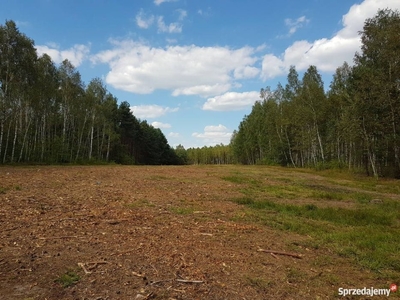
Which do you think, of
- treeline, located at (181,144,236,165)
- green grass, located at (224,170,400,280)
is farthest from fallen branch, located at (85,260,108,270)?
treeline, located at (181,144,236,165)

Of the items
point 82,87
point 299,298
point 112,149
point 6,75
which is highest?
point 82,87

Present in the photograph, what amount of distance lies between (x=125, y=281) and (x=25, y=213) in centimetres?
482

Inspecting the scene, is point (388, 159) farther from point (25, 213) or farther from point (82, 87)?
point (82, 87)

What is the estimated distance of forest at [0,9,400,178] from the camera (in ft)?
80.8

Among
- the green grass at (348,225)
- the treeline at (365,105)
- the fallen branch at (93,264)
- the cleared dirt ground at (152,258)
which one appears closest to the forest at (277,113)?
the treeline at (365,105)

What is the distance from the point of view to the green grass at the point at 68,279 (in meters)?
3.95

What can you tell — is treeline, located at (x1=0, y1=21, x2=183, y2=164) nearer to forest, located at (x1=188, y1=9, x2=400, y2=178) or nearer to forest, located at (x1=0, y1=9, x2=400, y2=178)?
forest, located at (x1=0, y1=9, x2=400, y2=178)

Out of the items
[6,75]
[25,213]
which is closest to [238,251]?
[25,213]

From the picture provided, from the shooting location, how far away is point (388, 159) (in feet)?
95.0

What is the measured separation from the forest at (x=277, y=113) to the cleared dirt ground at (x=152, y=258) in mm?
21763

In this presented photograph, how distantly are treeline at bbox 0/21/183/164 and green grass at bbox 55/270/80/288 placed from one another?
28752 millimetres

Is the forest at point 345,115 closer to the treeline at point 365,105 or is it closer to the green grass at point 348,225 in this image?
the treeline at point 365,105

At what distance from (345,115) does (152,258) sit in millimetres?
28696

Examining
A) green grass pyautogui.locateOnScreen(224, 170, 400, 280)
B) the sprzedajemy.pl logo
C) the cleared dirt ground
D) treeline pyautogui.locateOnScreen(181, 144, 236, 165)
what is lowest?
the sprzedajemy.pl logo
